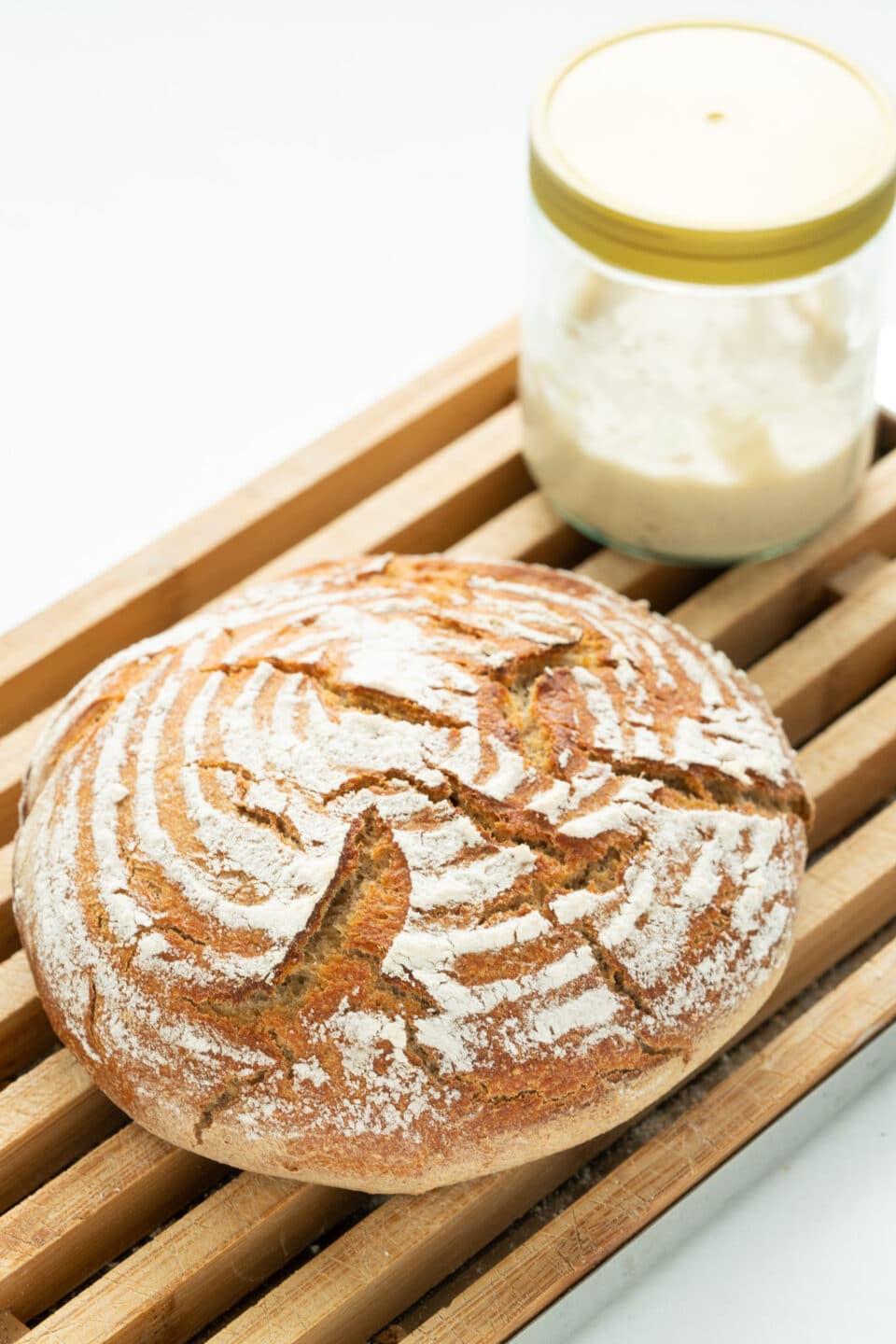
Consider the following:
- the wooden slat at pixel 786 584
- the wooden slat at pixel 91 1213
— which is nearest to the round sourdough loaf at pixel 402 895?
the wooden slat at pixel 91 1213

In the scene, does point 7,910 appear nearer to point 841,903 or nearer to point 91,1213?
point 91,1213

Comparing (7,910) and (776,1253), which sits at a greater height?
(7,910)

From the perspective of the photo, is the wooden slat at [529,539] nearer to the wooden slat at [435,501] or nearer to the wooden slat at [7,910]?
the wooden slat at [435,501]

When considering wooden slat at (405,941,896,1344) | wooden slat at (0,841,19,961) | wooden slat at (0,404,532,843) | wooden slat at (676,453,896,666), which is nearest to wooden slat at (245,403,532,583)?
wooden slat at (0,404,532,843)

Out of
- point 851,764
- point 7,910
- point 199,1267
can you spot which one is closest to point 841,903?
point 851,764

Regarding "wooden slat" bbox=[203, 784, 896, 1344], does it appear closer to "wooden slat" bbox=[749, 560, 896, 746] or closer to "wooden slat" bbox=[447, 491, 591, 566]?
"wooden slat" bbox=[749, 560, 896, 746]

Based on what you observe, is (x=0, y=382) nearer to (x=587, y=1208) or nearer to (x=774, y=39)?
(x=774, y=39)

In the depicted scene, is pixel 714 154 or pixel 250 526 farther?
pixel 250 526
